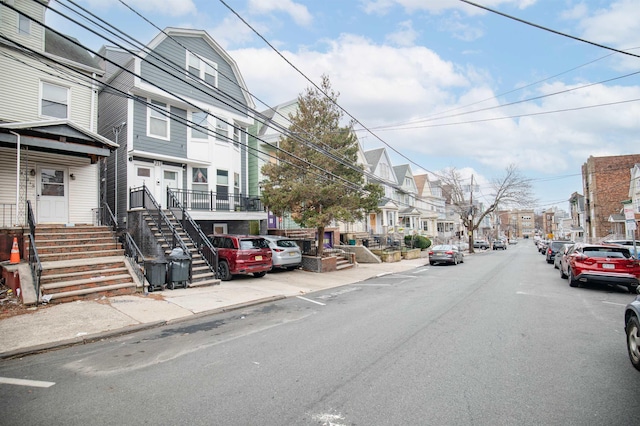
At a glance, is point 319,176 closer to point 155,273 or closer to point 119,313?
point 155,273

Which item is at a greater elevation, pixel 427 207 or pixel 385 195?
pixel 385 195

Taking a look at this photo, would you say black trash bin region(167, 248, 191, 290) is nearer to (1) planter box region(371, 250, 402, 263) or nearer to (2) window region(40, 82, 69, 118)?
(2) window region(40, 82, 69, 118)

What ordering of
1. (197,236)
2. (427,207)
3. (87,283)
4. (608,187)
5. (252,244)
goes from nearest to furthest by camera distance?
(87,283), (252,244), (197,236), (608,187), (427,207)

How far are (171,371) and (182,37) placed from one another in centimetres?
1777

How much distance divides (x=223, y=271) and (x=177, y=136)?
8207mm

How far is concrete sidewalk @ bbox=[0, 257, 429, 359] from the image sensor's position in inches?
234

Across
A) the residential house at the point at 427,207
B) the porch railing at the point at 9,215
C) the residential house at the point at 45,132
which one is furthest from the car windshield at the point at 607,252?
the residential house at the point at 427,207

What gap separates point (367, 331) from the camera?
648cm

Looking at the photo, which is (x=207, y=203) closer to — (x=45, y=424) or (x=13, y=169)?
(x=13, y=169)

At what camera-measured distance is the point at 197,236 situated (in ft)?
45.5

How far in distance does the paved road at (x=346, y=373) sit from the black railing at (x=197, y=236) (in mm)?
5172

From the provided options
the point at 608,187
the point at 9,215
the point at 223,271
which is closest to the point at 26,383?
the point at 223,271

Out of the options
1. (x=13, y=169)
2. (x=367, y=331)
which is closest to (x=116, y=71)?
(x=13, y=169)

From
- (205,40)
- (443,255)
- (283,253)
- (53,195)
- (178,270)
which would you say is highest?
(205,40)
